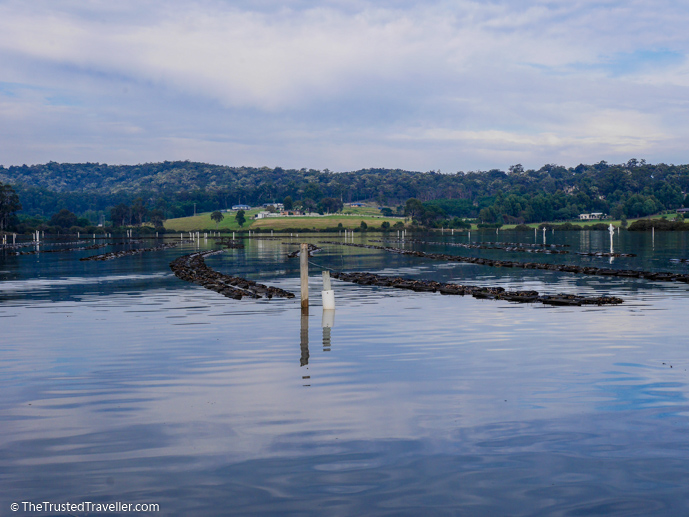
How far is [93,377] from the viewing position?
19.7m

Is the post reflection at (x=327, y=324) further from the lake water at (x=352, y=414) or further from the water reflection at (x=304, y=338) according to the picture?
the water reflection at (x=304, y=338)

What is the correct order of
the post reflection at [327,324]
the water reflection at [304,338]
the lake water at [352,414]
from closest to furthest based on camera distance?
the lake water at [352,414]
the water reflection at [304,338]
the post reflection at [327,324]

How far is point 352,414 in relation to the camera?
50.7ft

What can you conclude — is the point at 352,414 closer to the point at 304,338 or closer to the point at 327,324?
the point at 304,338

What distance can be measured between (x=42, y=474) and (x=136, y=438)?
219 centimetres

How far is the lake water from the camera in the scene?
1102 centimetres

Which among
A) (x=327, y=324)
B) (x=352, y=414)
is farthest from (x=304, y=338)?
(x=352, y=414)

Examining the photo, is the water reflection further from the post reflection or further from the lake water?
the post reflection

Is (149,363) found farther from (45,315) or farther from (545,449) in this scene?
(45,315)

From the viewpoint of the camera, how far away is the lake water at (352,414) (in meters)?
11.0

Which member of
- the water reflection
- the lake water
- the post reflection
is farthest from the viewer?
the post reflection

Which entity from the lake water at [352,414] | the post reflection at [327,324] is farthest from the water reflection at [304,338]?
the post reflection at [327,324]

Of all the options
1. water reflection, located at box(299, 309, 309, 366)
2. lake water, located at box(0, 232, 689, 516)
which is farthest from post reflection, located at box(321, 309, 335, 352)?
water reflection, located at box(299, 309, 309, 366)

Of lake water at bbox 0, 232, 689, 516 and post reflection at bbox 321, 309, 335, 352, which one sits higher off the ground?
post reflection at bbox 321, 309, 335, 352
